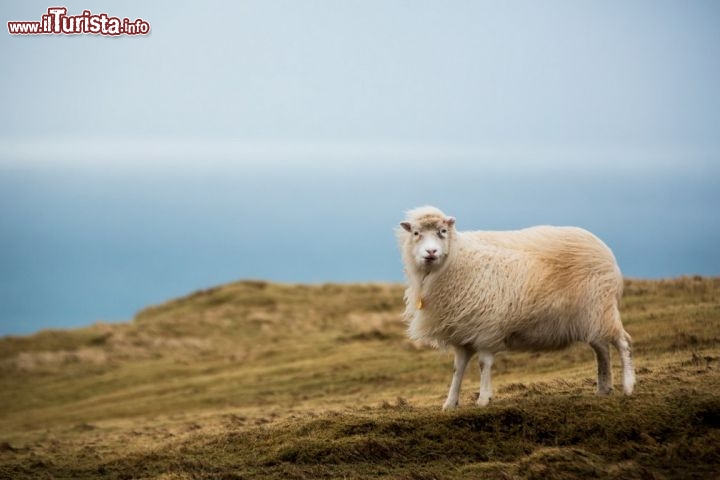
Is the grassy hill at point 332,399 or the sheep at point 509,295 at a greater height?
the sheep at point 509,295

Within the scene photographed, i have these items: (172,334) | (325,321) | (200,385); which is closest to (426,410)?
(200,385)

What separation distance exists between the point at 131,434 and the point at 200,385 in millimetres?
8260

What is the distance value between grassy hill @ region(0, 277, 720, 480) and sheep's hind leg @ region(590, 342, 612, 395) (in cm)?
43

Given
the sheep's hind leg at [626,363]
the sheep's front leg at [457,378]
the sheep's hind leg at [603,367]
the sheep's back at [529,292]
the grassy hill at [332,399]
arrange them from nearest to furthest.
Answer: the grassy hill at [332,399]
the sheep's hind leg at [626,363]
the sheep's back at [529,292]
the sheep's hind leg at [603,367]
the sheep's front leg at [457,378]

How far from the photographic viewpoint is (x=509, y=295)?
12500mm

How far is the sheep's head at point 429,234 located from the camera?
1241 centimetres

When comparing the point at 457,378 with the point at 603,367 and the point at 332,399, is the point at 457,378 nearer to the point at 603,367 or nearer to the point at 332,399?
the point at 603,367

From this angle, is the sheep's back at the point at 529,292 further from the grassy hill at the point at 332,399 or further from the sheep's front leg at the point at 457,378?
the grassy hill at the point at 332,399

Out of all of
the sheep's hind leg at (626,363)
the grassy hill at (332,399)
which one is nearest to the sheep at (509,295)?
the sheep's hind leg at (626,363)

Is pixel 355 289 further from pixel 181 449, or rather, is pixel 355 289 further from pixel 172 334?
pixel 181 449

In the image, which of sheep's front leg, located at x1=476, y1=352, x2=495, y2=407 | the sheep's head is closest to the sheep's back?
sheep's front leg, located at x1=476, y1=352, x2=495, y2=407

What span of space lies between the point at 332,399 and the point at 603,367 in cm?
832

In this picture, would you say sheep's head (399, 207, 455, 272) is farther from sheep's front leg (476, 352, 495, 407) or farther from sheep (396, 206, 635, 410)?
sheep's front leg (476, 352, 495, 407)

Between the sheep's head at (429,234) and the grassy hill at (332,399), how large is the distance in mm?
2193
